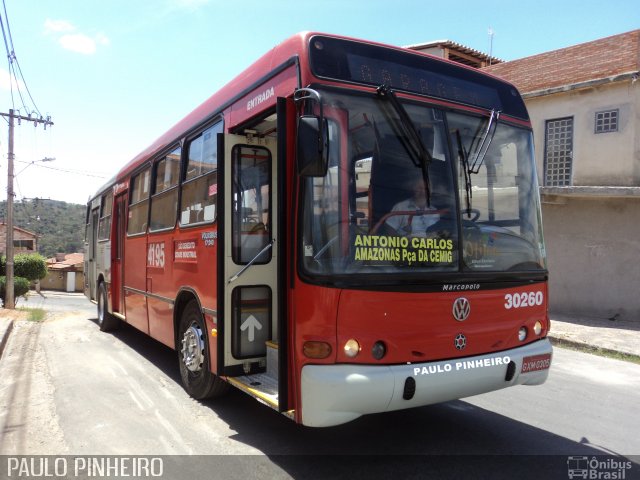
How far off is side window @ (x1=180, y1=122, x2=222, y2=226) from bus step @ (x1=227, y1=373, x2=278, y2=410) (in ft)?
4.89

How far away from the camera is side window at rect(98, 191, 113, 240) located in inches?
388

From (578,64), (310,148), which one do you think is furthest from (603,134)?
(310,148)

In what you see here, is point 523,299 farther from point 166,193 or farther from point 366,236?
point 166,193

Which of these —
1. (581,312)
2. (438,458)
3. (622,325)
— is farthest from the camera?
(581,312)

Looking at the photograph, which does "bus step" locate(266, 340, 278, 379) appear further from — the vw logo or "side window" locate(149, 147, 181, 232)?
"side window" locate(149, 147, 181, 232)

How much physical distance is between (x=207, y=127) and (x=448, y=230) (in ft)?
9.29

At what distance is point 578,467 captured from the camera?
390 centimetres

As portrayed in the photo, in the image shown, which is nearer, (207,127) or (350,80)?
(350,80)

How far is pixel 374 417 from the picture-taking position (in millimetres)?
4895

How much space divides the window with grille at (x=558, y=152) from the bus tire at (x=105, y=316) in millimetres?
10677

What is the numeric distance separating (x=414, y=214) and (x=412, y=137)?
1.83ft

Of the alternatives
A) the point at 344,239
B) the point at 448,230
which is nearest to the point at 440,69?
the point at 448,230

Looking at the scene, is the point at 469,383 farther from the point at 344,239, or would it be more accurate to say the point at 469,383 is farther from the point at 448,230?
the point at 344,239

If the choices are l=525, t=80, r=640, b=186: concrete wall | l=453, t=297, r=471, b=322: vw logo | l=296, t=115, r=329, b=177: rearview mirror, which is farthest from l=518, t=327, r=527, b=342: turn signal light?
l=525, t=80, r=640, b=186: concrete wall
